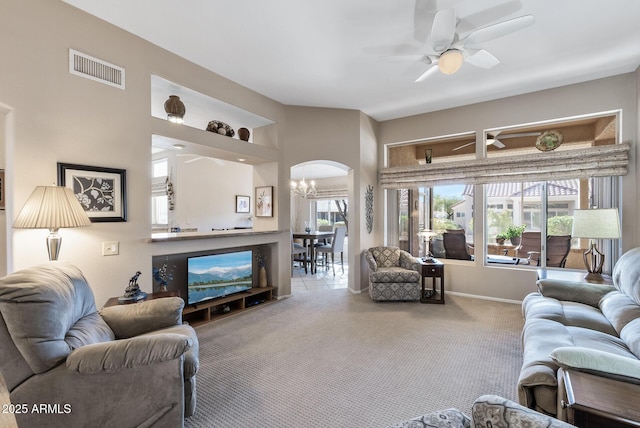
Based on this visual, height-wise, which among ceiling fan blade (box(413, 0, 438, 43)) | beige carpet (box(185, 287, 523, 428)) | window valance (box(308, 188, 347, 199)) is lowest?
beige carpet (box(185, 287, 523, 428))

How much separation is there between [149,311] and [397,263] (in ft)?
12.6

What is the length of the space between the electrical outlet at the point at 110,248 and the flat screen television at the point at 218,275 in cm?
87

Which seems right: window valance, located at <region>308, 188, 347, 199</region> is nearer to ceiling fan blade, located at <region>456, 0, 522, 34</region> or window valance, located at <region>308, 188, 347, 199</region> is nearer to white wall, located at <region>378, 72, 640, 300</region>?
white wall, located at <region>378, 72, 640, 300</region>

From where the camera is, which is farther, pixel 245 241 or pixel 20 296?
pixel 245 241

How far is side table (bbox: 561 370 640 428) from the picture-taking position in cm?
100

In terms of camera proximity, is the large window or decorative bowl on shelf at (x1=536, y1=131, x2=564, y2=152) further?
decorative bowl on shelf at (x1=536, y1=131, x2=564, y2=152)

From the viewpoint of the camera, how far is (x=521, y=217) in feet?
14.5

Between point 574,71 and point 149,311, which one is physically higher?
point 574,71

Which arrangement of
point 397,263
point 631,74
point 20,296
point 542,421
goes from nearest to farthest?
1. point 542,421
2. point 20,296
3. point 631,74
4. point 397,263

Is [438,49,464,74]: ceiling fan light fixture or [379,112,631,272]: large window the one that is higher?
[438,49,464,74]: ceiling fan light fixture

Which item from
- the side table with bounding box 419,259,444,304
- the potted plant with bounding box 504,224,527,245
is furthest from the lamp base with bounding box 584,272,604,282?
the side table with bounding box 419,259,444,304

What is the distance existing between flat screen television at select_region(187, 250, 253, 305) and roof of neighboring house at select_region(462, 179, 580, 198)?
150 inches

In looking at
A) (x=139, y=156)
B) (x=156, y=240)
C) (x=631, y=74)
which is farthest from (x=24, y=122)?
(x=631, y=74)

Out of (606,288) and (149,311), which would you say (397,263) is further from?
(149,311)
